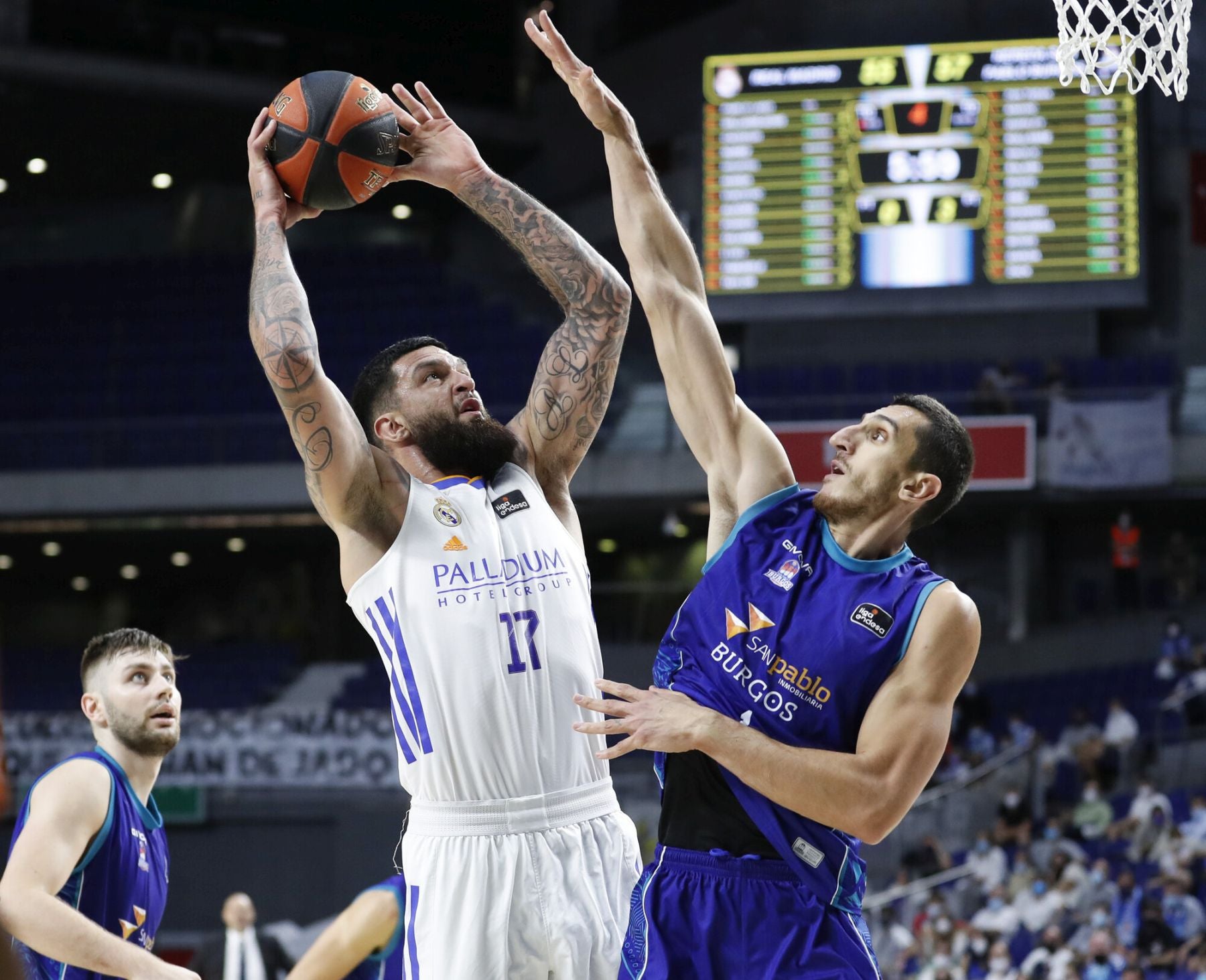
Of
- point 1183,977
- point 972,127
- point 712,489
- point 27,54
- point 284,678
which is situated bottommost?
point 1183,977

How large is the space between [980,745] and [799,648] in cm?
1278

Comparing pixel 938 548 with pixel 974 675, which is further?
pixel 938 548

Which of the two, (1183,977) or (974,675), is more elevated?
(974,675)

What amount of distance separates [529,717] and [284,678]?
51.6 ft

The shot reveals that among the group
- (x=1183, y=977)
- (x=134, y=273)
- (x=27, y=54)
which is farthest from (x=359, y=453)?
(x=134, y=273)

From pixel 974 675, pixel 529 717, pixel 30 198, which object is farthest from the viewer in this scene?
pixel 30 198

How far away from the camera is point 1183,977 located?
10750 millimetres

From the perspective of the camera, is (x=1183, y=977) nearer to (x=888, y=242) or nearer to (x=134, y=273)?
(x=888, y=242)

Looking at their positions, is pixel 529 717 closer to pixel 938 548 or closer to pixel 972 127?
pixel 972 127

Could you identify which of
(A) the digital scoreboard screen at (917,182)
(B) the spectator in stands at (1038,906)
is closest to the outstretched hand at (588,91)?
(B) the spectator in stands at (1038,906)

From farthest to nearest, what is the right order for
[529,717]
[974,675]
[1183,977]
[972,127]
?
1. [974,675]
2. [972,127]
3. [1183,977]
4. [529,717]

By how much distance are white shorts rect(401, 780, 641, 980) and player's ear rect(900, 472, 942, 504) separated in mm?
988

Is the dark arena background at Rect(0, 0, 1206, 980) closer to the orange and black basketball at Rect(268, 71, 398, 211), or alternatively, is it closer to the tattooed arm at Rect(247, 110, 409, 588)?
the tattooed arm at Rect(247, 110, 409, 588)

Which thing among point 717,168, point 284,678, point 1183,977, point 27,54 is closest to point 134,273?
point 27,54
